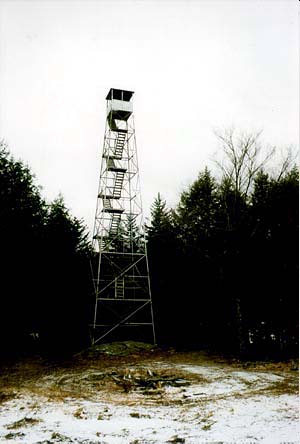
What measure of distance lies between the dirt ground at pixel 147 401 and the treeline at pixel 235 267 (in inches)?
180

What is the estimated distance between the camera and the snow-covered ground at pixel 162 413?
6.48m

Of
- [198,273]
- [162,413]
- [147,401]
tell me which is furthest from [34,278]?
[162,413]

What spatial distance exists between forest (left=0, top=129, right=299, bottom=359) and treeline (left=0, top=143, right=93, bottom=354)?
53 millimetres

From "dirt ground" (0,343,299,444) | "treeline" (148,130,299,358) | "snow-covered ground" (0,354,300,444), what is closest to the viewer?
"snow-covered ground" (0,354,300,444)

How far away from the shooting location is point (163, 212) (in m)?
30.9

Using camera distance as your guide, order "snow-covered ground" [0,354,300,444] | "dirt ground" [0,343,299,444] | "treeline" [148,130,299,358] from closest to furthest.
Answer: "snow-covered ground" [0,354,300,444], "dirt ground" [0,343,299,444], "treeline" [148,130,299,358]

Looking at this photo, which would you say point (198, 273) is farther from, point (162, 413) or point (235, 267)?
point (162, 413)

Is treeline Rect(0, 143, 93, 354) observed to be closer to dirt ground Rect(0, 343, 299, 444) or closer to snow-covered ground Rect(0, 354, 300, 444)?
dirt ground Rect(0, 343, 299, 444)

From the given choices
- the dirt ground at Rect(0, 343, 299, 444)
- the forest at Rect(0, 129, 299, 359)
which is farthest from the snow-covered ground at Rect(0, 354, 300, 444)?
the forest at Rect(0, 129, 299, 359)

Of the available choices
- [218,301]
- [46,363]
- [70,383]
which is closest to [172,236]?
[218,301]

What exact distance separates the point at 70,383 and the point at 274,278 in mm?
12153

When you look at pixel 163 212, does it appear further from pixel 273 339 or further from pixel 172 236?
pixel 273 339

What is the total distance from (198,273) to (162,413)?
575 inches

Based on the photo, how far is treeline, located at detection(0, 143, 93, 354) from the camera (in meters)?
18.8
